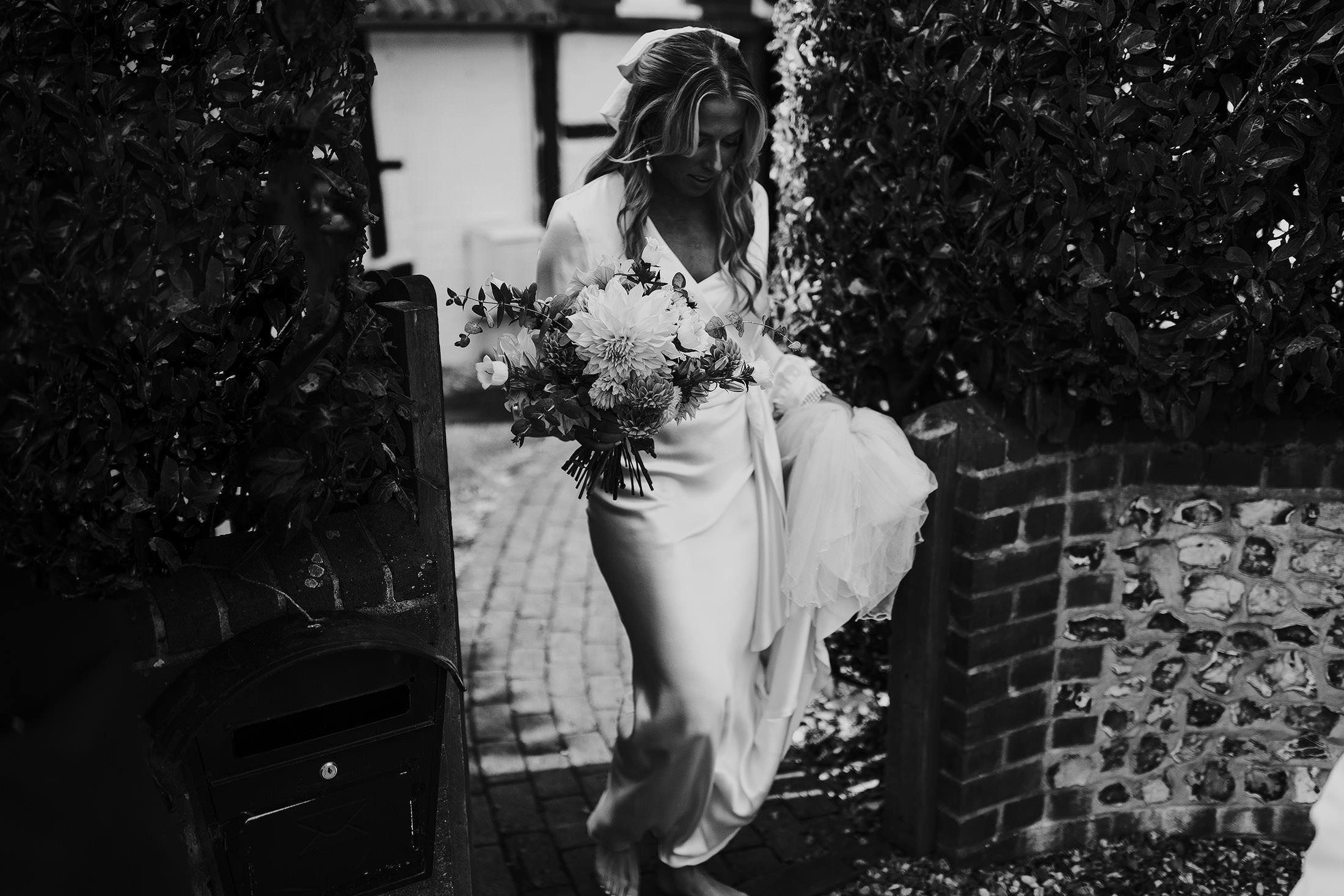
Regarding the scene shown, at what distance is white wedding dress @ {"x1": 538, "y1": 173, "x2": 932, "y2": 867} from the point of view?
2.93 meters

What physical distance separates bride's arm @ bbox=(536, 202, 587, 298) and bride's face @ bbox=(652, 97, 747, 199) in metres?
0.29

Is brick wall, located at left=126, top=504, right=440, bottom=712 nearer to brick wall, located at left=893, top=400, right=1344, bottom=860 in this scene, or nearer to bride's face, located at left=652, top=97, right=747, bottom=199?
bride's face, located at left=652, top=97, right=747, bottom=199

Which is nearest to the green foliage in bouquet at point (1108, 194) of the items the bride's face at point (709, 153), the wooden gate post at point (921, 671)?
the wooden gate post at point (921, 671)

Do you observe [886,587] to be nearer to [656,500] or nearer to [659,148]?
[656,500]

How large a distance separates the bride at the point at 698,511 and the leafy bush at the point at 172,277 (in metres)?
A: 0.88

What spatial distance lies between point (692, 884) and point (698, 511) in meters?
1.12

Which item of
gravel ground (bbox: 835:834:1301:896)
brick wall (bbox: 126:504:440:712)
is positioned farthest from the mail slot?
gravel ground (bbox: 835:834:1301:896)

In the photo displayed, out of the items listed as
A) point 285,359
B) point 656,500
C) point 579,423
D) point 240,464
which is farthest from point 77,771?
point 656,500

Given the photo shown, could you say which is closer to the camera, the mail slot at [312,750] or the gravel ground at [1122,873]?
the mail slot at [312,750]

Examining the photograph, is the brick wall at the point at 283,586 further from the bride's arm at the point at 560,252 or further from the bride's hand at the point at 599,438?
the bride's arm at the point at 560,252

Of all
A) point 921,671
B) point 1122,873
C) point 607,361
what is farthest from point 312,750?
point 1122,873

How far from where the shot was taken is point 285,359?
201 cm

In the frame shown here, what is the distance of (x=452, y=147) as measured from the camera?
8594 millimetres

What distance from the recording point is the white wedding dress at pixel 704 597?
2.93 metres
